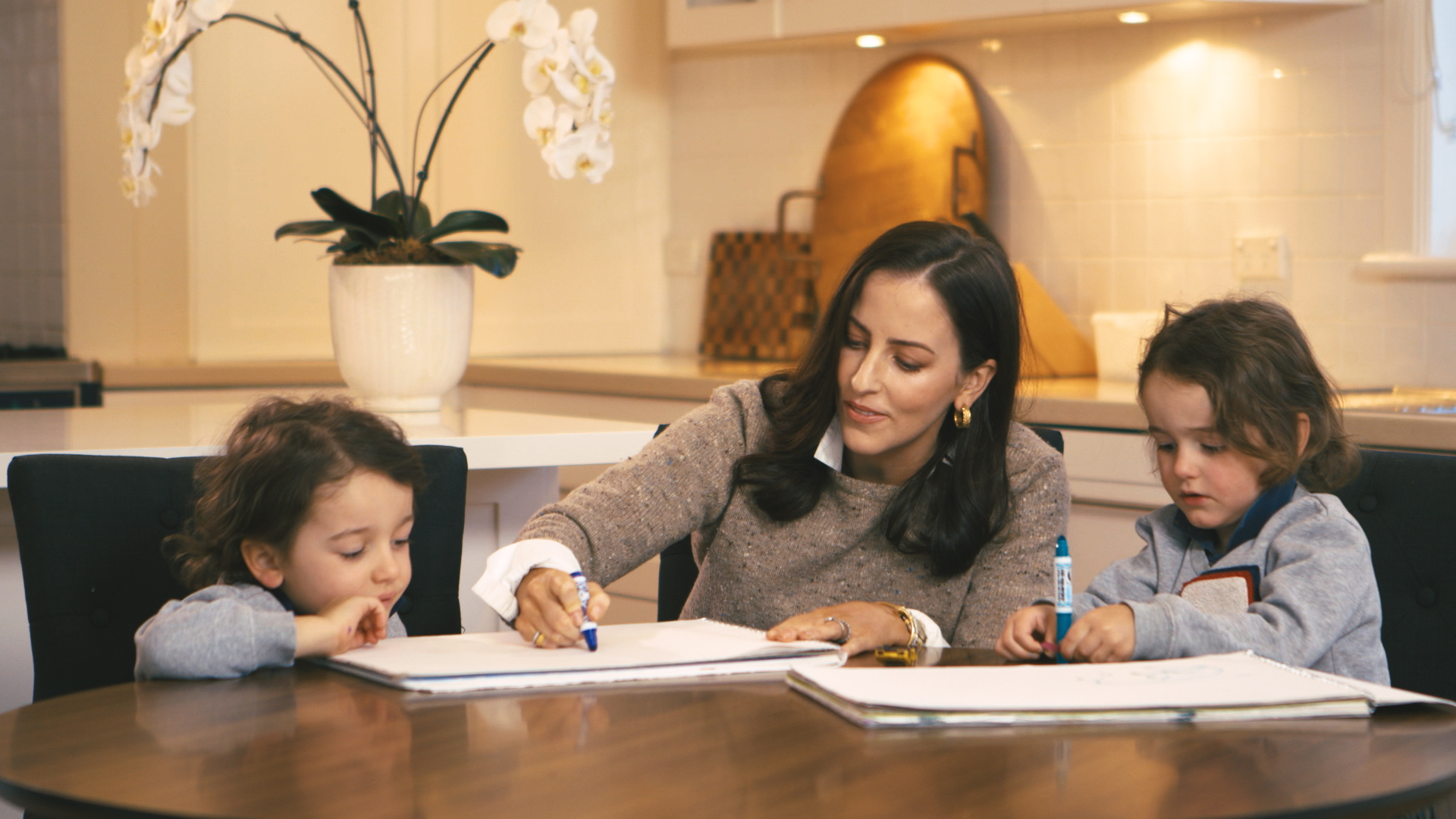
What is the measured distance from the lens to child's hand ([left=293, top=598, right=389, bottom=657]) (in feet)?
3.95

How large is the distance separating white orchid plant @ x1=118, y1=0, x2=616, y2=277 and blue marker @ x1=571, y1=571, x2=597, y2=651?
0.89 metres

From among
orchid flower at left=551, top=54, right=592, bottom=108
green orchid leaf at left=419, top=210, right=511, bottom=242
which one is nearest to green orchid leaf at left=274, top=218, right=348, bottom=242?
green orchid leaf at left=419, top=210, right=511, bottom=242

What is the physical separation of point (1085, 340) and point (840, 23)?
0.97 meters

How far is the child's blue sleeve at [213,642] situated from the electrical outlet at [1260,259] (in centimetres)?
251

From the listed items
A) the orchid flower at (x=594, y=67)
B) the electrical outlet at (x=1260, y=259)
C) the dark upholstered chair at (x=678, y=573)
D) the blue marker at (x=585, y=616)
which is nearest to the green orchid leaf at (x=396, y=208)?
the orchid flower at (x=594, y=67)

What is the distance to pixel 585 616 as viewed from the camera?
1250 mm

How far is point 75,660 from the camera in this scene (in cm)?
142

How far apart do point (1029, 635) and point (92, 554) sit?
0.91m

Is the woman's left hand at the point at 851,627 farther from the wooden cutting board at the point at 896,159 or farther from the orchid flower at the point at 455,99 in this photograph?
the wooden cutting board at the point at 896,159

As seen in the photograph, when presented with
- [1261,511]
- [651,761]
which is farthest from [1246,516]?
[651,761]

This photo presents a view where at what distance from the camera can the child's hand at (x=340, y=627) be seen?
121 centimetres

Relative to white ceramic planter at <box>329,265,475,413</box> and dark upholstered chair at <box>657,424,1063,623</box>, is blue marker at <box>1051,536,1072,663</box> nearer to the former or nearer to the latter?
dark upholstered chair at <box>657,424,1063,623</box>

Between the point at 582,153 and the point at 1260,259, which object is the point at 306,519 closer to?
the point at 582,153

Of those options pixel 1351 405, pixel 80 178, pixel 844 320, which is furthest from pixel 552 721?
pixel 80 178
